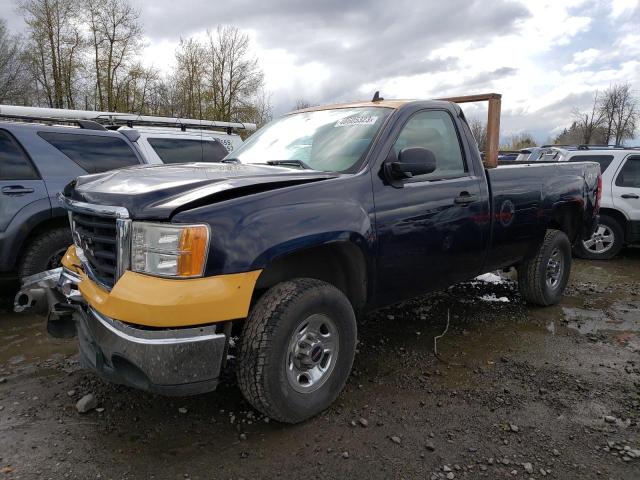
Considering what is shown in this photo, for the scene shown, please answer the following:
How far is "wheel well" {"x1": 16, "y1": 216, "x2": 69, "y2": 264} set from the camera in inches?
182

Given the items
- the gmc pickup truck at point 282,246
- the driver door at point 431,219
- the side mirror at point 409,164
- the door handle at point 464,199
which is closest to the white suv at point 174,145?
the gmc pickup truck at point 282,246

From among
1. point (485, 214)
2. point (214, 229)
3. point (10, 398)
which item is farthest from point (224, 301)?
point (485, 214)

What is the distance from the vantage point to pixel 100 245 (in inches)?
104

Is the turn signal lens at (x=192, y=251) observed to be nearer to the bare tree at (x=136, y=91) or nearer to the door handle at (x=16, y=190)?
the door handle at (x=16, y=190)

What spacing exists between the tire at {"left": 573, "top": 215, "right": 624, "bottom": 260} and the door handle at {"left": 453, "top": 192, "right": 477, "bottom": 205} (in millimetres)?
5110

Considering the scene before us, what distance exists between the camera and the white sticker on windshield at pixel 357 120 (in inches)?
137

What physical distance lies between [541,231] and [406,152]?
2.29 metres

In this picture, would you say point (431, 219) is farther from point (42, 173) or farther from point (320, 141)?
point (42, 173)

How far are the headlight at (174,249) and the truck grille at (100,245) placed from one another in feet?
0.84

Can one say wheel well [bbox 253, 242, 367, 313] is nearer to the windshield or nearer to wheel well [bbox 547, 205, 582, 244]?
the windshield

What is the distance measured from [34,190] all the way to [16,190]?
0.49 ft

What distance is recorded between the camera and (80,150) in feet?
17.3

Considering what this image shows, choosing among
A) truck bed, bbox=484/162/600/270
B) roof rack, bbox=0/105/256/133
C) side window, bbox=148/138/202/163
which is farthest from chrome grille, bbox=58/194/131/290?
roof rack, bbox=0/105/256/133

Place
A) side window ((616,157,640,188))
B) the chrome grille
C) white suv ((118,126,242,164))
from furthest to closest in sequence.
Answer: side window ((616,157,640,188)) → white suv ((118,126,242,164)) → the chrome grille
